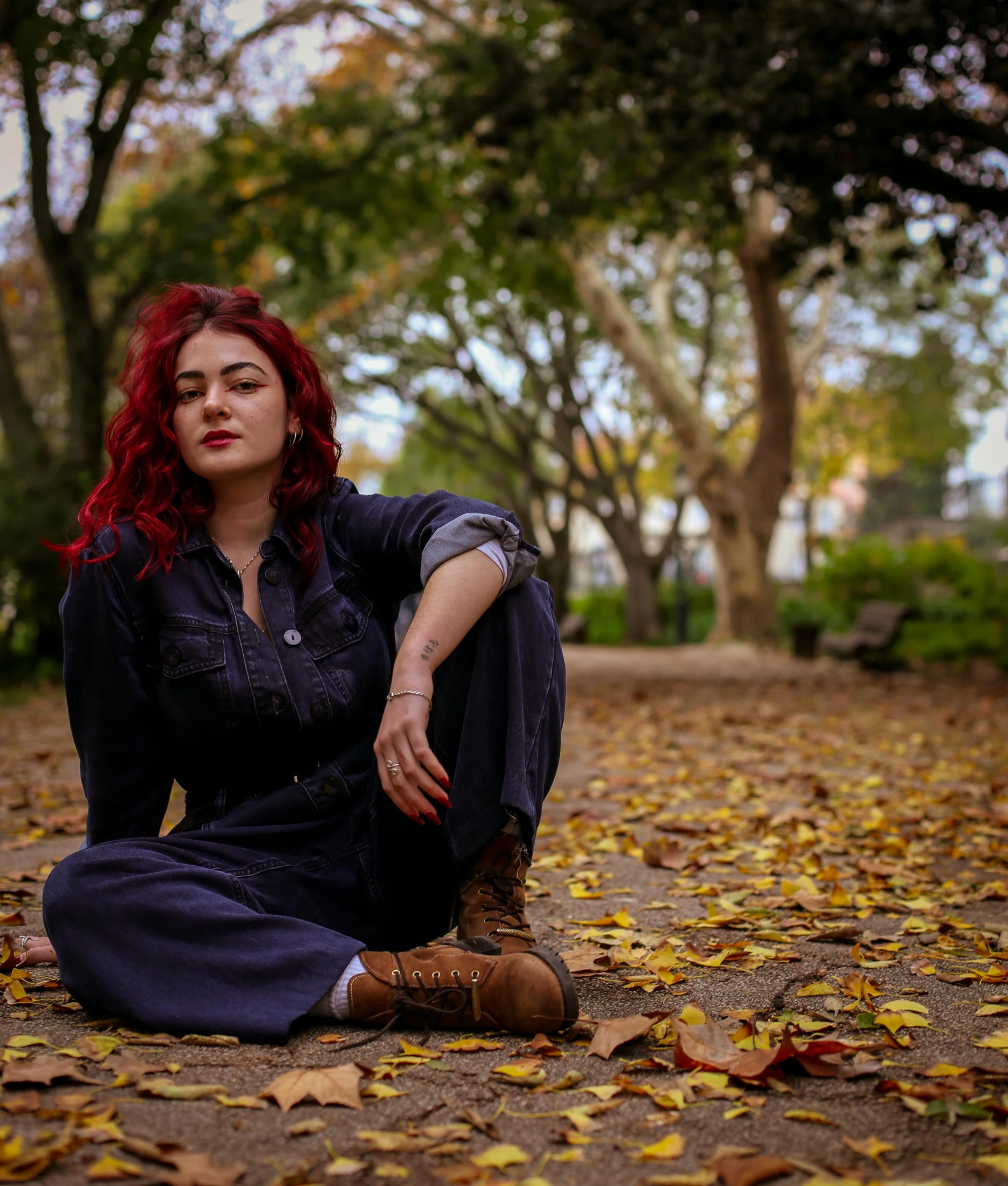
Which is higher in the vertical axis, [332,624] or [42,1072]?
[332,624]

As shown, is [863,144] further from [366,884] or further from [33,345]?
[33,345]

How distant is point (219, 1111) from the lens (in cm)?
183

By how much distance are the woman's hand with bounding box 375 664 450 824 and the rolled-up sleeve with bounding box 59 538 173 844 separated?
49 cm

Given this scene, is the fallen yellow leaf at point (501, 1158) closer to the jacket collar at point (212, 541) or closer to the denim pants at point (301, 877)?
the denim pants at point (301, 877)

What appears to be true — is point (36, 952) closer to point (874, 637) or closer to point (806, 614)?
point (874, 637)

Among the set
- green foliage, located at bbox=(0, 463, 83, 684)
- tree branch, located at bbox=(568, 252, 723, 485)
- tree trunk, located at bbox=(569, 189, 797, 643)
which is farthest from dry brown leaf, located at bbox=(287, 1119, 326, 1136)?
tree branch, located at bbox=(568, 252, 723, 485)

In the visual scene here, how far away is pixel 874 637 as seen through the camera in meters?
13.0

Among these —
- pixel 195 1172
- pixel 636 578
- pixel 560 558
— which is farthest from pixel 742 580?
pixel 195 1172

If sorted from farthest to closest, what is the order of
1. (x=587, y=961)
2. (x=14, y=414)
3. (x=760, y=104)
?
(x=14, y=414)
(x=760, y=104)
(x=587, y=961)

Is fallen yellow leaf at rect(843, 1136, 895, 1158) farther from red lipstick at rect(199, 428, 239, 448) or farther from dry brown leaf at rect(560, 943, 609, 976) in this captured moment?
red lipstick at rect(199, 428, 239, 448)

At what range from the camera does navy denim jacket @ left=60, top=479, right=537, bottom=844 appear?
2.33 meters

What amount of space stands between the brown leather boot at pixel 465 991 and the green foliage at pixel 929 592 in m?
11.1

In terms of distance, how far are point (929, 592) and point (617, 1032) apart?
14405 mm

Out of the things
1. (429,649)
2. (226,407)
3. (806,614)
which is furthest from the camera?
(806,614)
